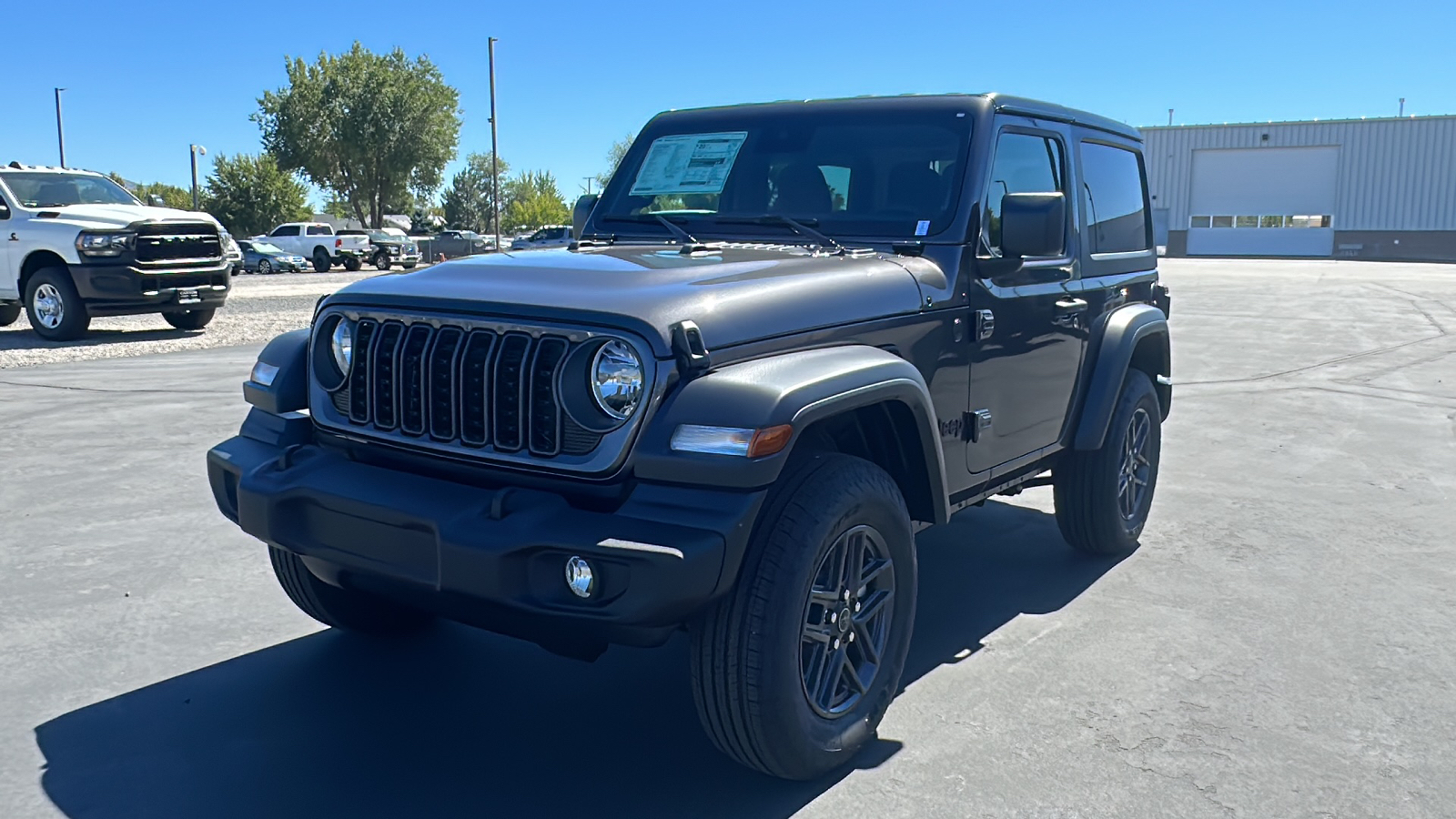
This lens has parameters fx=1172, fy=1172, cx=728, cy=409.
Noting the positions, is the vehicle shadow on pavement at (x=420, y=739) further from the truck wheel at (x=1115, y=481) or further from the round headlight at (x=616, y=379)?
the round headlight at (x=616, y=379)

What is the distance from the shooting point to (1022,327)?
13.8ft

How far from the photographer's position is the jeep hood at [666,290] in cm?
293

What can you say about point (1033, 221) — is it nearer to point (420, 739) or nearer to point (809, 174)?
point (809, 174)

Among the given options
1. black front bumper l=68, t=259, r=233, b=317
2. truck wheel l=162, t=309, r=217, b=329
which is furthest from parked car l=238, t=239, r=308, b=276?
black front bumper l=68, t=259, r=233, b=317

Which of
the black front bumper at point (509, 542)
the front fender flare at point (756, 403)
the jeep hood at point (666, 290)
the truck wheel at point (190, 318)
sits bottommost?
the truck wheel at point (190, 318)

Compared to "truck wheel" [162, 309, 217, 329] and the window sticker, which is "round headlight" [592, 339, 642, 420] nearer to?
the window sticker

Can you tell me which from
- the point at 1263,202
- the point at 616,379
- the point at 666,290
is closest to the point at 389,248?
the point at 666,290

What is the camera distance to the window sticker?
450 cm

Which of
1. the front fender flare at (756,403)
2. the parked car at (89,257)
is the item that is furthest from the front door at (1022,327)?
the parked car at (89,257)

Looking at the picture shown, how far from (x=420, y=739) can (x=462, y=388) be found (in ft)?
3.59

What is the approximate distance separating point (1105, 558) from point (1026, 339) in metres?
1.49

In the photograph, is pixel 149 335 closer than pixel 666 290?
No

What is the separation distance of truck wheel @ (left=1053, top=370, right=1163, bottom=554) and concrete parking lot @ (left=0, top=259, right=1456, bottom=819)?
0.49 ft

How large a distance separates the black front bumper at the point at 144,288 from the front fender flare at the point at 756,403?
12270mm
